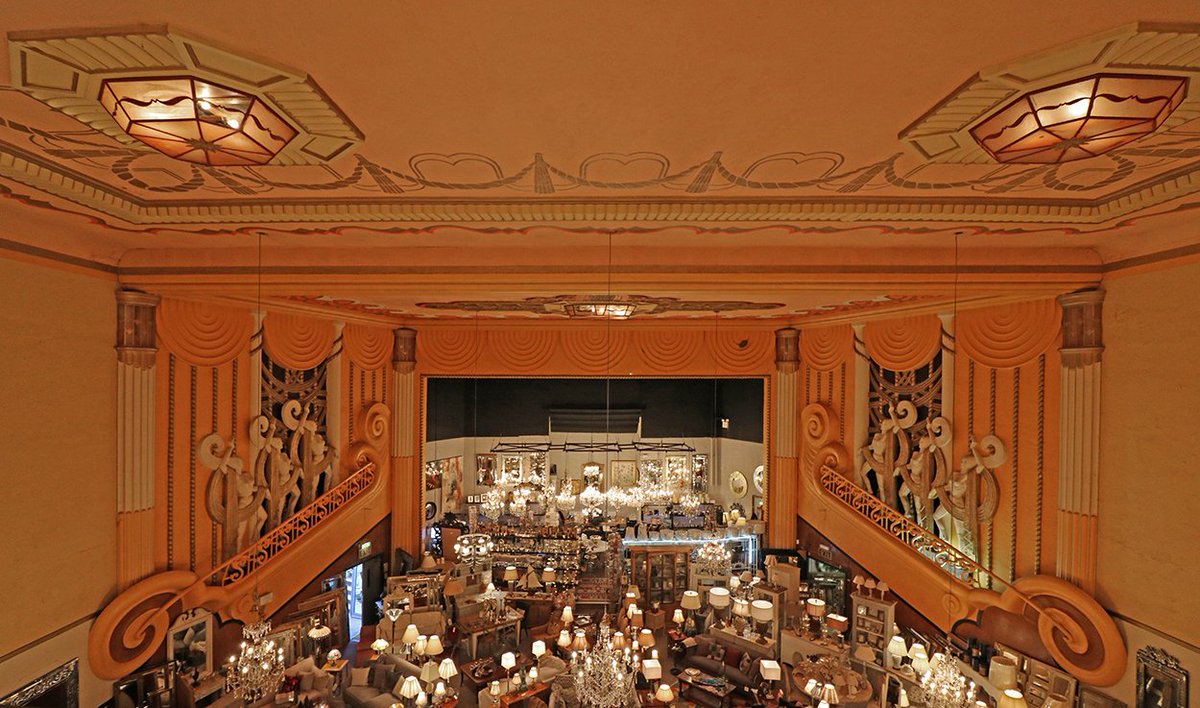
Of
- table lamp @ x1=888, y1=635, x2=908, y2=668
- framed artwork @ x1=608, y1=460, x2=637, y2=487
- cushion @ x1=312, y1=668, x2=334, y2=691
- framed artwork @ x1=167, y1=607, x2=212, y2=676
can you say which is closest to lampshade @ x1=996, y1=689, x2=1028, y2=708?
table lamp @ x1=888, y1=635, x2=908, y2=668

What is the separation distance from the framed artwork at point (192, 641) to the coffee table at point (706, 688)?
584 centimetres

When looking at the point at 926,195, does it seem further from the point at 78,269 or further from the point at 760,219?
the point at 78,269

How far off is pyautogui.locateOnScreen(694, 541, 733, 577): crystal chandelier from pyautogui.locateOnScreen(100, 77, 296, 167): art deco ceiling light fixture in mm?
9313

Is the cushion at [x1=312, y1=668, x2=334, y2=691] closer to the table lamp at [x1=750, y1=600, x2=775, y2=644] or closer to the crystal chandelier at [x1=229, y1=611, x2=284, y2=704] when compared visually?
the crystal chandelier at [x1=229, y1=611, x2=284, y2=704]

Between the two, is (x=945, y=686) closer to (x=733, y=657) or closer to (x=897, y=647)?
(x=897, y=647)

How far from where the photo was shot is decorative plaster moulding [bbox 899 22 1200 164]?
5.82 feet

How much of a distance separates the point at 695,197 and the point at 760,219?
22.7 inches

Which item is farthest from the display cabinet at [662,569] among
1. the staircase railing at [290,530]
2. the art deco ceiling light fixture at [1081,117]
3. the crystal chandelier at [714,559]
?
the art deco ceiling light fixture at [1081,117]

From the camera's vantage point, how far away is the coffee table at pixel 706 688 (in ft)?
23.9

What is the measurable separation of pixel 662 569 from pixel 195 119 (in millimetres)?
9773

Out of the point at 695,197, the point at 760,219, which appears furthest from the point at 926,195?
the point at 695,197

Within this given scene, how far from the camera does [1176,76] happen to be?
2.01 metres

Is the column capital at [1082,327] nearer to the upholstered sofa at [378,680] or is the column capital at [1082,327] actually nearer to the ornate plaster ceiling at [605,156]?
the ornate plaster ceiling at [605,156]

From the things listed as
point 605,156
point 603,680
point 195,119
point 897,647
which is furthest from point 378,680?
point 605,156
